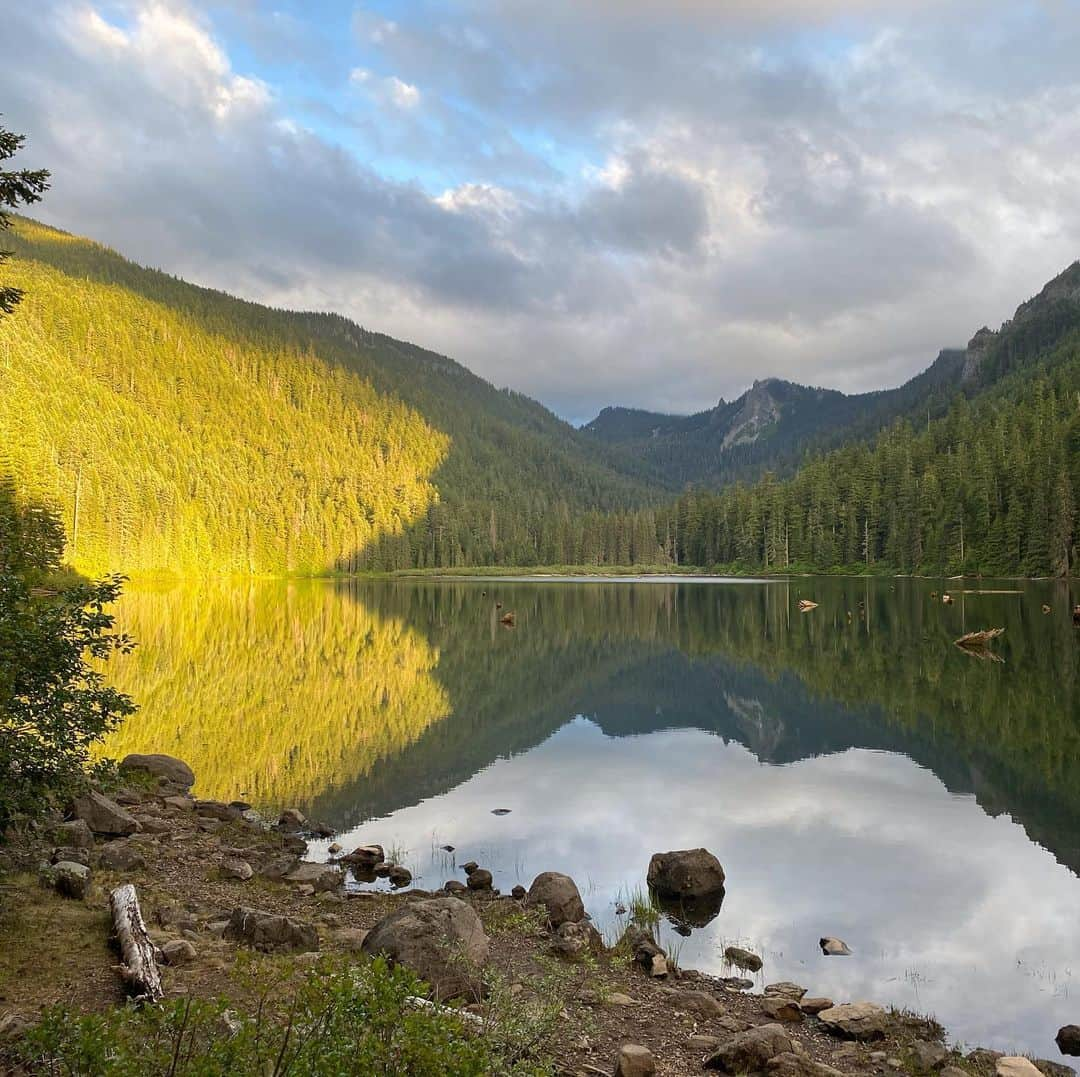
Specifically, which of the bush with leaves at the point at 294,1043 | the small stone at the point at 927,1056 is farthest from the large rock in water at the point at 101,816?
the small stone at the point at 927,1056

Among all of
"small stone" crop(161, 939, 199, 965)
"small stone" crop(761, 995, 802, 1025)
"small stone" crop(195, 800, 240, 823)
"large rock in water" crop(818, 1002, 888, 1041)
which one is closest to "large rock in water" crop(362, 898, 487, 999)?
"small stone" crop(161, 939, 199, 965)

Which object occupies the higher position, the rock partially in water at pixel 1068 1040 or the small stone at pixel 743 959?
the rock partially in water at pixel 1068 1040

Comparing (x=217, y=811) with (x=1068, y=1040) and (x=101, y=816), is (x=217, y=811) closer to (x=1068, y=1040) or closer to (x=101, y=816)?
(x=101, y=816)

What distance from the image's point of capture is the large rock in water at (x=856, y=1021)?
9.77 m

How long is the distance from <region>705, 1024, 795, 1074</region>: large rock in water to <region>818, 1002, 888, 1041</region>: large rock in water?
1.37m

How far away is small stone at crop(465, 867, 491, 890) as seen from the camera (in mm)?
14938

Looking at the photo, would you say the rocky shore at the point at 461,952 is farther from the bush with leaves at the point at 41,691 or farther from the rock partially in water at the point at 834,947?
A: the bush with leaves at the point at 41,691

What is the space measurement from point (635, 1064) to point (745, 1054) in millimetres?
1374

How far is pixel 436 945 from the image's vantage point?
32.2 ft

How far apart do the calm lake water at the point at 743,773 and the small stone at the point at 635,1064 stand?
13.6 ft

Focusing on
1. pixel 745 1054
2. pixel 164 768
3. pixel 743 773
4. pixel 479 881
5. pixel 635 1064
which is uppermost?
pixel 635 1064

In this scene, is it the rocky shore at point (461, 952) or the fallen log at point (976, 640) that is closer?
the rocky shore at point (461, 952)

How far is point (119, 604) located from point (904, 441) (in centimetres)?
14150

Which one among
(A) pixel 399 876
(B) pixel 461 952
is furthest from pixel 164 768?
(B) pixel 461 952
